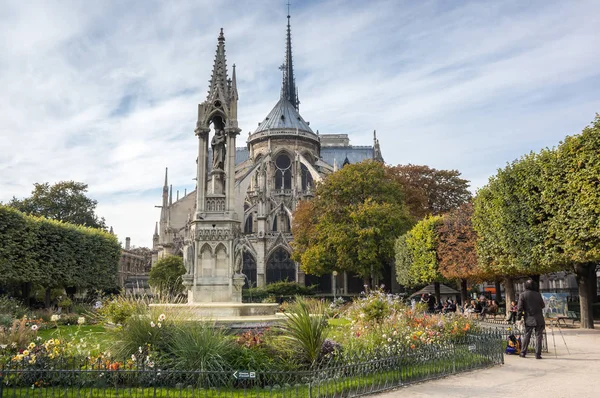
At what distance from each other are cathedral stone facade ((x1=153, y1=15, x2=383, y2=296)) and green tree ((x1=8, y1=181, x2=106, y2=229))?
10359mm

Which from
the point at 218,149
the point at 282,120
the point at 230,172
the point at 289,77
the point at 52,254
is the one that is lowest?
the point at 52,254

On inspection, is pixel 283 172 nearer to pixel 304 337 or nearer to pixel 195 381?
pixel 304 337

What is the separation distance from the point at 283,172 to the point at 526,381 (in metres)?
60.3

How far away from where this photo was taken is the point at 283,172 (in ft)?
226

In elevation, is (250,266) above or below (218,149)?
below

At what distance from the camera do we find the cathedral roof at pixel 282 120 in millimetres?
73188

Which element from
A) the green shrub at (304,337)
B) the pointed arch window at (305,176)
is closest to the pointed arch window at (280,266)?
the pointed arch window at (305,176)

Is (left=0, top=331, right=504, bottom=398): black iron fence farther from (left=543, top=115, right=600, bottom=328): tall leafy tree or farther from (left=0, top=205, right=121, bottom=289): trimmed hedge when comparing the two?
(left=0, top=205, right=121, bottom=289): trimmed hedge

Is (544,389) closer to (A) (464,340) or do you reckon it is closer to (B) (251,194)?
(A) (464,340)

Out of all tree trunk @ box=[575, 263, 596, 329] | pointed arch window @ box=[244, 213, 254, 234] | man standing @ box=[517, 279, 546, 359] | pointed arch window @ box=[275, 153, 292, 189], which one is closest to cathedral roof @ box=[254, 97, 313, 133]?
pointed arch window @ box=[275, 153, 292, 189]

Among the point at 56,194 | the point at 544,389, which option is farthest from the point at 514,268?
the point at 56,194

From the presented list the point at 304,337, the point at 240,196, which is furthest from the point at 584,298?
the point at 240,196

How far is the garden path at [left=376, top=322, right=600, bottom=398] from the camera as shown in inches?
328

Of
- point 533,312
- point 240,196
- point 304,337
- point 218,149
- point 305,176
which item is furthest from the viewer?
point 305,176
